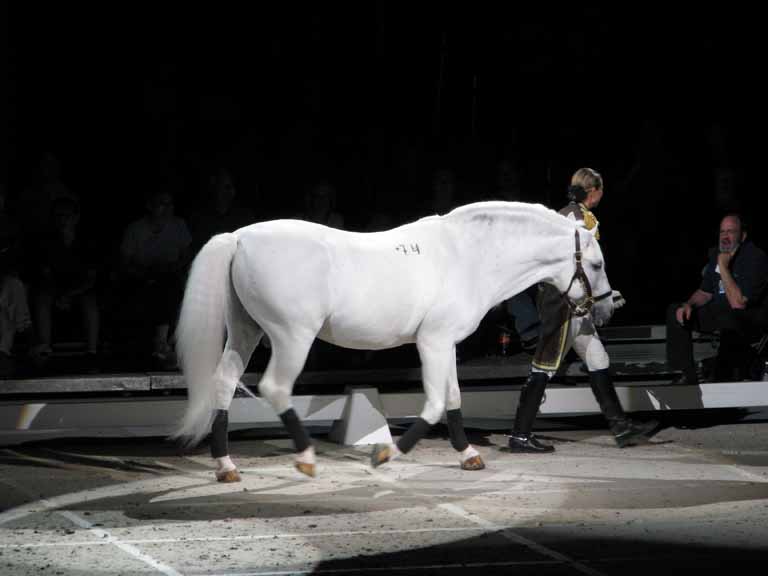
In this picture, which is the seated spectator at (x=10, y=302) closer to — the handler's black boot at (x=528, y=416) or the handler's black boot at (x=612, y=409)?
the handler's black boot at (x=528, y=416)

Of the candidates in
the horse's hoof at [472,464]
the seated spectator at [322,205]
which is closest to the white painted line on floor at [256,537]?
the horse's hoof at [472,464]

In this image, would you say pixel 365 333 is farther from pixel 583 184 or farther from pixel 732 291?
pixel 732 291

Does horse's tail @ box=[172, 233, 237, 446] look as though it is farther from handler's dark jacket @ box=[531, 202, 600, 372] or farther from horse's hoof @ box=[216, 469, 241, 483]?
handler's dark jacket @ box=[531, 202, 600, 372]

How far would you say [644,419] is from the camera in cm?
1033

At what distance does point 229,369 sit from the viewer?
24.4 ft

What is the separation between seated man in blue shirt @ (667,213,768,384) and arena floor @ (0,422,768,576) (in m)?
1.02

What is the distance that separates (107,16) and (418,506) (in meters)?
6.82

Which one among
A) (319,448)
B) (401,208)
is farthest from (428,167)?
(319,448)

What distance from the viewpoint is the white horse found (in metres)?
7.18

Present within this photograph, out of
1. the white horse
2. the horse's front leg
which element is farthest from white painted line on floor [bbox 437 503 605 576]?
the horse's front leg

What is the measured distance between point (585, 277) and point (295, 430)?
1.95 meters

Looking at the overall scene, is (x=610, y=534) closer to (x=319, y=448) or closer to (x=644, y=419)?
(x=319, y=448)

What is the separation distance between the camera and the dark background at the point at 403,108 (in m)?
12.1

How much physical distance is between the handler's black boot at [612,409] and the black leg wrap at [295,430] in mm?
2183
